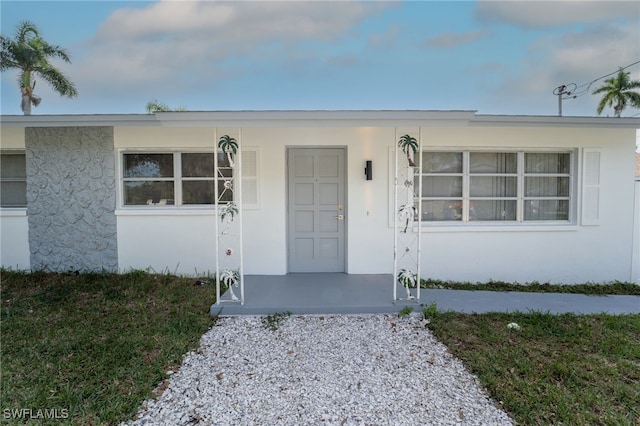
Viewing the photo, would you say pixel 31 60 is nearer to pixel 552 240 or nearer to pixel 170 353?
pixel 170 353

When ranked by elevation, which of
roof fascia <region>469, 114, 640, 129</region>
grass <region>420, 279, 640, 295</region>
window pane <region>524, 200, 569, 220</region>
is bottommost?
grass <region>420, 279, 640, 295</region>

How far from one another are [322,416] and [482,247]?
4685 mm

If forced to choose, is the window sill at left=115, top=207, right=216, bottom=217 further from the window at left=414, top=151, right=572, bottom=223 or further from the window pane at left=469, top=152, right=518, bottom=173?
the window pane at left=469, top=152, right=518, bottom=173

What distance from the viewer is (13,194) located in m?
6.16

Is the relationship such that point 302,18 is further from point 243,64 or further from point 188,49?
point 188,49

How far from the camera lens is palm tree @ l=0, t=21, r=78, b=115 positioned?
11867 millimetres

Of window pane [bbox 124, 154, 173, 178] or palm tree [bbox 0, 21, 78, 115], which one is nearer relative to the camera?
window pane [bbox 124, 154, 173, 178]

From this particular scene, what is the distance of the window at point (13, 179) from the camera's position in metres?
6.14

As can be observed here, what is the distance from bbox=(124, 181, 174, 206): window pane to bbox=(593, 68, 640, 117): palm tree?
953 inches

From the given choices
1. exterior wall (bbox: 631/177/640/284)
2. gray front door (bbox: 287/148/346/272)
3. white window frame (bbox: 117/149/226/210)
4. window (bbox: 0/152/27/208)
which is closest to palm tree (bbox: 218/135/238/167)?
gray front door (bbox: 287/148/346/272)

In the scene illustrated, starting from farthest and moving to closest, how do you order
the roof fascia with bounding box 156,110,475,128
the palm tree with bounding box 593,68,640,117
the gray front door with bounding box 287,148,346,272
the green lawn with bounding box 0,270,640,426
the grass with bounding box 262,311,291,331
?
1. the palm tree with bounding box 593,68,640,117
2. the gray front door with bounding box 287,148,346,272
3. the roof fascia with bounding box 156,110,475,128
4. the grass with bounding box 262,311,291,331
5. the green lawn with bounding box 0,270,640,426

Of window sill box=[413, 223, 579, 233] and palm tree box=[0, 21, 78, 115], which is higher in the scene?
palm tree box=[0, 21, 78, 115]

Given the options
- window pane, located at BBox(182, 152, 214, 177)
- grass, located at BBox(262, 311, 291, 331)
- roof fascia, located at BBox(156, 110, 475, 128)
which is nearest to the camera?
grass, located at BBox(262, 311, 291, 331)

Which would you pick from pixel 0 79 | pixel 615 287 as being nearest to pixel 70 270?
pixel 615 287
